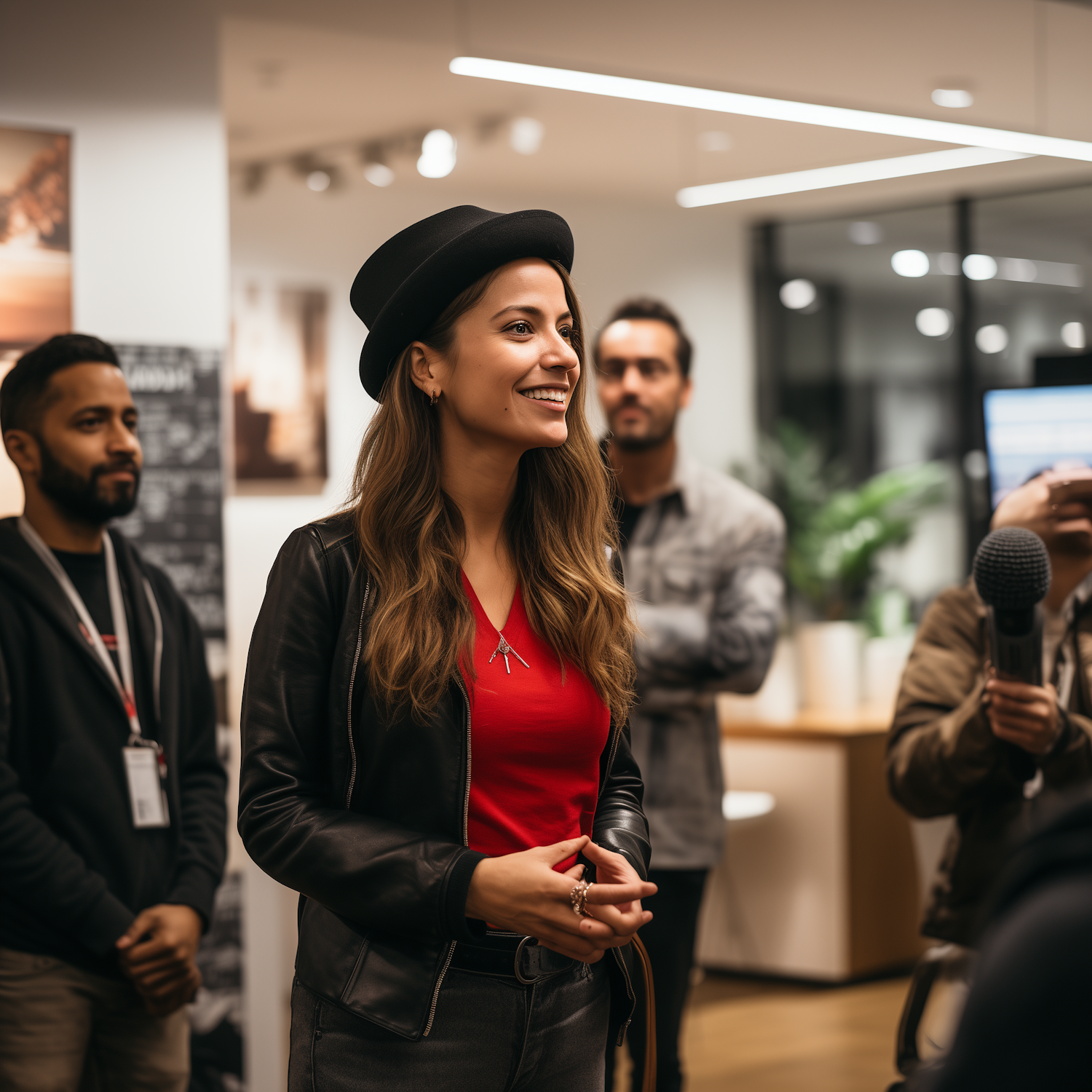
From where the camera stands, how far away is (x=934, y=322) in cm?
700

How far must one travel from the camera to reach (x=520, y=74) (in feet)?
12.9

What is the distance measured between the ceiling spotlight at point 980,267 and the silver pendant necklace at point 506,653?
581cm

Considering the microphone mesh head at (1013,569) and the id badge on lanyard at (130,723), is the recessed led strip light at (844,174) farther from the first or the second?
the microphone mesh head at (1013,569)

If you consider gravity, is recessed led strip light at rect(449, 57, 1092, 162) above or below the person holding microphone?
above

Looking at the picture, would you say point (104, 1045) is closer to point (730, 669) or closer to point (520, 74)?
point (730, 669)

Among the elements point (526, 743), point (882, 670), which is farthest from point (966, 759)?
point (882, 670)

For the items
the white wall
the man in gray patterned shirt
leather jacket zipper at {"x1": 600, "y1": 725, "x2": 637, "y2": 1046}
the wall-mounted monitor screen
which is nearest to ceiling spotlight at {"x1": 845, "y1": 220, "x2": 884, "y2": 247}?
the man in gray patterned shirt

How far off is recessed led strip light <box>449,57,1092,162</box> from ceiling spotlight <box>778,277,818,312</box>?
92.6 inches

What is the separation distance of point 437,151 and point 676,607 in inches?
118

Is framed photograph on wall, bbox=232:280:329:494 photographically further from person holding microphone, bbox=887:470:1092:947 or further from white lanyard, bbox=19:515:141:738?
person holding microphone, bbox=887:470:1092:947

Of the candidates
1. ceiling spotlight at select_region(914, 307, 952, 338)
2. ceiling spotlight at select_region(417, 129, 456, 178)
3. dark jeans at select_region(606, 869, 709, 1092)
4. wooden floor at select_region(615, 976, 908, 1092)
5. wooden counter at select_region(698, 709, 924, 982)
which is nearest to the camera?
dark jeans at select_region(606, 869, 709, 1092)

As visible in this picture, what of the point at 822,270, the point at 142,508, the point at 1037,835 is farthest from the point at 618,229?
the point at 1037,835

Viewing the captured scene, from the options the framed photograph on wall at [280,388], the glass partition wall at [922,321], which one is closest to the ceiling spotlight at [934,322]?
the glass partition wall at [922,321]

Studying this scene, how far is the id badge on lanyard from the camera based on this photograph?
2482 mm
